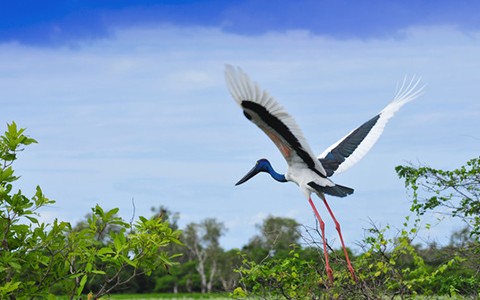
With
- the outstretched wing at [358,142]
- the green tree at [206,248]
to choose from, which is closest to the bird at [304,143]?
the outstretched wing at [358,142]

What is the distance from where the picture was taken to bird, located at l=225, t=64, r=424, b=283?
19.1ft

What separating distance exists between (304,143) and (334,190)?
30.2 inches

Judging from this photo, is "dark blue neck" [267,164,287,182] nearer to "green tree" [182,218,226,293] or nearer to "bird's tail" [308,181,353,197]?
"bird's tail" [308,181,353,197]

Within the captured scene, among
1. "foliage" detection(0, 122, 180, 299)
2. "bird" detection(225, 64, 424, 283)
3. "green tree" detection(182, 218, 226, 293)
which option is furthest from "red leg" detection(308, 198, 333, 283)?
"green tree" detection(182, 218, 226, 293)

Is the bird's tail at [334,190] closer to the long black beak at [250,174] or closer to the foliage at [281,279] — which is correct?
the foliage at [281,279]

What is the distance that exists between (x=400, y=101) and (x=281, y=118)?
3.51 metres

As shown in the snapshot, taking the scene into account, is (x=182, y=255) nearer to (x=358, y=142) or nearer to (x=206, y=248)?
(x=358, y=142)

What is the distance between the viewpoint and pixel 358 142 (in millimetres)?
8352

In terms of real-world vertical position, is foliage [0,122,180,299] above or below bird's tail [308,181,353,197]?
below

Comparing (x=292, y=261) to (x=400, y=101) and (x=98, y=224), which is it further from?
(x=400, y=101)

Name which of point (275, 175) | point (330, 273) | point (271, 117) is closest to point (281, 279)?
point (330, 273)

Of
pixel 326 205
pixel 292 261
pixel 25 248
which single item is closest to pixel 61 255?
pixel 25 248

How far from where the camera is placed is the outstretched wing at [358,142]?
7871mm

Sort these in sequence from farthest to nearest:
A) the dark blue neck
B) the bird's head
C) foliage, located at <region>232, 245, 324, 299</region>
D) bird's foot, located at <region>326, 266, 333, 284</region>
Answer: the bird's head
the dark blue neck
foliage, located at <region>232, 245, 324, 299</region>
bird's foot, located at <region>326, 266, 333, 284</region>
